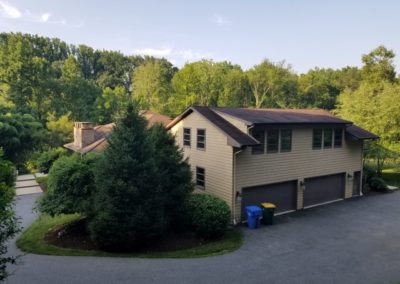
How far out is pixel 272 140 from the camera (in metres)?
16.2

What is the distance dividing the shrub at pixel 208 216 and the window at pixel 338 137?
31.1 feet

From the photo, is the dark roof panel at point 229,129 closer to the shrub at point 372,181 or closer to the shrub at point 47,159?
the shrub at point 372,181

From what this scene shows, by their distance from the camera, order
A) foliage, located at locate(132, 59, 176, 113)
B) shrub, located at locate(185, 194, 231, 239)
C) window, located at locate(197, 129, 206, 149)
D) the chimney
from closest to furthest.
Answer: shrub, located at locate(185, 194, 231, 239), window, located at locate(197, 129, 206, 149), the chimney, foliage, located at locate(132, 59, 176, 113)

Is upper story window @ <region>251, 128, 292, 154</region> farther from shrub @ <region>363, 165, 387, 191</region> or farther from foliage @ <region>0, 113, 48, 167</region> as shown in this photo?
foliage @ <region>0, 113, 48, 167</region>

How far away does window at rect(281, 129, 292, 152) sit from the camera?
1656 centimetres

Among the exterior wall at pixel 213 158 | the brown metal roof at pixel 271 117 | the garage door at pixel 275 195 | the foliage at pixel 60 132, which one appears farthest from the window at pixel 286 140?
the foliage at pixel 60 132

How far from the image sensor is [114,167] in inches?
463

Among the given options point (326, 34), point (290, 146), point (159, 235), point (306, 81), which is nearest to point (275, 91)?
point (306, 81)

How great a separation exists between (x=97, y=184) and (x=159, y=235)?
317cm

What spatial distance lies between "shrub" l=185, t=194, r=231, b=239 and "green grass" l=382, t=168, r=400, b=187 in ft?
58.6

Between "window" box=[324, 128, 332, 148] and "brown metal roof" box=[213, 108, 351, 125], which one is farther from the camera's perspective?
"window" box=[324, 128, 332, 148]

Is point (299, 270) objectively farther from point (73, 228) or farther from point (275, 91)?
point (275, 91)

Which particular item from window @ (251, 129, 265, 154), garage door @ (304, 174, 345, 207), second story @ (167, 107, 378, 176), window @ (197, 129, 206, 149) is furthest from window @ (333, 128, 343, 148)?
window @ (197, 129, 206, 149)

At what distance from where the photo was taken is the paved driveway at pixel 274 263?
961 cm
